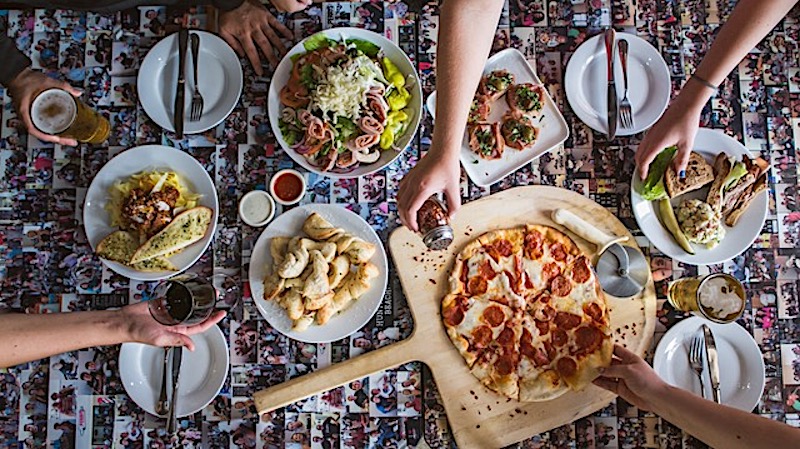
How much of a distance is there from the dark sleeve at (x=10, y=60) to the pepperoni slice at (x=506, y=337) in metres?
1.89

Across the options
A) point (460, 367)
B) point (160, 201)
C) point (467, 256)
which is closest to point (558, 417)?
point (460, 367)

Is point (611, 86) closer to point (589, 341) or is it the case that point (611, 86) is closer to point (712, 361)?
point (589, 341)

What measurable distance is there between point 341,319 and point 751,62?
1770 mm

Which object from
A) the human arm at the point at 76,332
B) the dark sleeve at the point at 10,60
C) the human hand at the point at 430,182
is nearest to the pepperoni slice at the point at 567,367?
the human hand at the point at 430,182

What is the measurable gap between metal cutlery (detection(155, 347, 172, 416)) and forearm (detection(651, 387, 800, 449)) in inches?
62.3

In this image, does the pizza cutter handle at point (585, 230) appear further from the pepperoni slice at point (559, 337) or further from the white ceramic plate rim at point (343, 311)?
the white ceramic plate rim at point (343, 311)

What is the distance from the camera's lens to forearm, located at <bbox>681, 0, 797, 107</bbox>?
2.02m

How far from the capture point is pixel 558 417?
2.30m

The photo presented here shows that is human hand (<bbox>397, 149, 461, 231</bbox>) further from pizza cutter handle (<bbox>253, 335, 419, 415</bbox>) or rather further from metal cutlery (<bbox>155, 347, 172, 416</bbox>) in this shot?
metal cutlery (<bbox>155, 347, 172, 416</bbox>)

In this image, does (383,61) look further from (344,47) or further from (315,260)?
(315,260)

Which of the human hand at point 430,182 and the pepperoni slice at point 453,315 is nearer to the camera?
the human hand at point 430,182

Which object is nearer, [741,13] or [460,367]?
[741,13]

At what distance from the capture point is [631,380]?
2.14m

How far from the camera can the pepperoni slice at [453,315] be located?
2.31 meters
